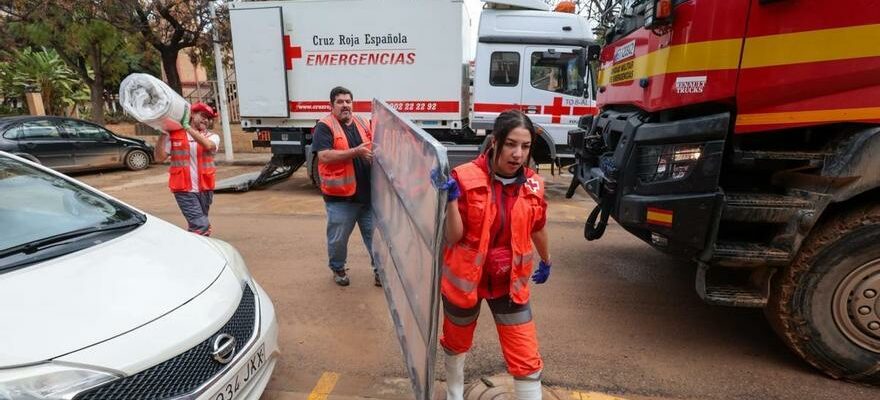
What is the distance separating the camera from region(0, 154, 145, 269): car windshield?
222 centimetres

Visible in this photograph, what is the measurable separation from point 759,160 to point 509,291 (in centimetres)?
169

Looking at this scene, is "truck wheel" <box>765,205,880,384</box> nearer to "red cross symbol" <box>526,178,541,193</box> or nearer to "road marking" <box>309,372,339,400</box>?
"red cross symbol" <box>526,178,541,193</box>

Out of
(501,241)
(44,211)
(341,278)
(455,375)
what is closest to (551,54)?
(341,278)

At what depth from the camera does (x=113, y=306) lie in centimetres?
183

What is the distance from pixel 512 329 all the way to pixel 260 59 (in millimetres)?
7611

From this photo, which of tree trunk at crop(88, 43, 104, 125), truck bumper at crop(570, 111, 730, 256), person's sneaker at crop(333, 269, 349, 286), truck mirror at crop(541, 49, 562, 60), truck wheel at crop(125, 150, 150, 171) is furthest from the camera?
tree trunk at crop(88, 43, 104, 125)

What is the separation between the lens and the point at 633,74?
131 inches

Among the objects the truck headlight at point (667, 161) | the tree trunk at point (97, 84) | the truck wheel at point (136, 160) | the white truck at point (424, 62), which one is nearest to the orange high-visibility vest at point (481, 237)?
the truck headlight at point (667, 161)

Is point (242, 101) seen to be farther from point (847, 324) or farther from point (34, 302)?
point (847, 324)

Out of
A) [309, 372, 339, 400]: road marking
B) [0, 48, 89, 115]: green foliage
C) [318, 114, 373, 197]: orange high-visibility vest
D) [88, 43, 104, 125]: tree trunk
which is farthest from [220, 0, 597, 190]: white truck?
[0, 48, 89, 115]: green foliage

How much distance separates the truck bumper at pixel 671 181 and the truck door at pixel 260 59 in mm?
6681

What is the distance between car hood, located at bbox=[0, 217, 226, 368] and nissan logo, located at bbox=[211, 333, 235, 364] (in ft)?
0.75

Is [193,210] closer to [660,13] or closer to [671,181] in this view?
[671,181]

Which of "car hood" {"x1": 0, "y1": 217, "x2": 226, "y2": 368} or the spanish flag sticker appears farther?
the spanish flag sticker
